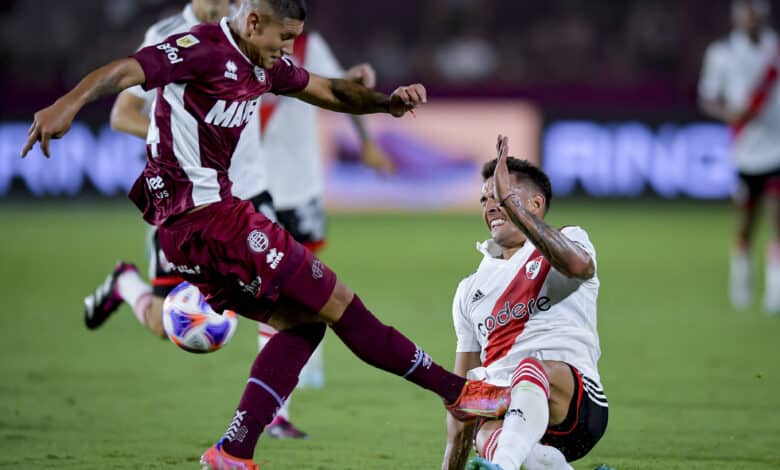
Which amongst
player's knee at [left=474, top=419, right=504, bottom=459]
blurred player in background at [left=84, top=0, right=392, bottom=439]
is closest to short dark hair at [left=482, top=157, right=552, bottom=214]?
player's knee at [left=474, top=419, right=504, bottom=459]

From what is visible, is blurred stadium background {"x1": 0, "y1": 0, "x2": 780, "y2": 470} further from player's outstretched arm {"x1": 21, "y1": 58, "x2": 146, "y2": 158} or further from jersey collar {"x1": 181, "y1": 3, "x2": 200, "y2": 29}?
jersey collar {"x1": 181, "y1": 3, "x2": 200, "y2": 29}

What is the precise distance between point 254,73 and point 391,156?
1291 centimetres

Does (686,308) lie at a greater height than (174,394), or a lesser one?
lesser

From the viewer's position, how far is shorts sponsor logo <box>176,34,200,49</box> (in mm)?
4562

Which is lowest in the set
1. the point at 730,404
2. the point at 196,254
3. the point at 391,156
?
the point at 391,156

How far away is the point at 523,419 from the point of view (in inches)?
174

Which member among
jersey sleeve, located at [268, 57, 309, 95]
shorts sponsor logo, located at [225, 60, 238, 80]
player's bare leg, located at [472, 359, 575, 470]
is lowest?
player's bare leg, located at [472, 359, 575, 470]

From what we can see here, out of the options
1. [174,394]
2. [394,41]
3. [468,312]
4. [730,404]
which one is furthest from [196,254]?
[394,41]

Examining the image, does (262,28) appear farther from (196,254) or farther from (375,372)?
(375,372)

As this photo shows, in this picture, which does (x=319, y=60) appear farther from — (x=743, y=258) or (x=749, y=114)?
(x=749, y=114)

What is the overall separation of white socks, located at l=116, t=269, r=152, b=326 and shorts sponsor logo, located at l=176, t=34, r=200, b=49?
2452 millimetres

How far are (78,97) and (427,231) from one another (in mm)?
12280

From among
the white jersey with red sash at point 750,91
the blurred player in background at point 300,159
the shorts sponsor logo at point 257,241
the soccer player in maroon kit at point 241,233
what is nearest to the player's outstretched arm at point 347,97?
the soccer player in maroon kit at point 241,233

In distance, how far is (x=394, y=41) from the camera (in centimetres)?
2053
